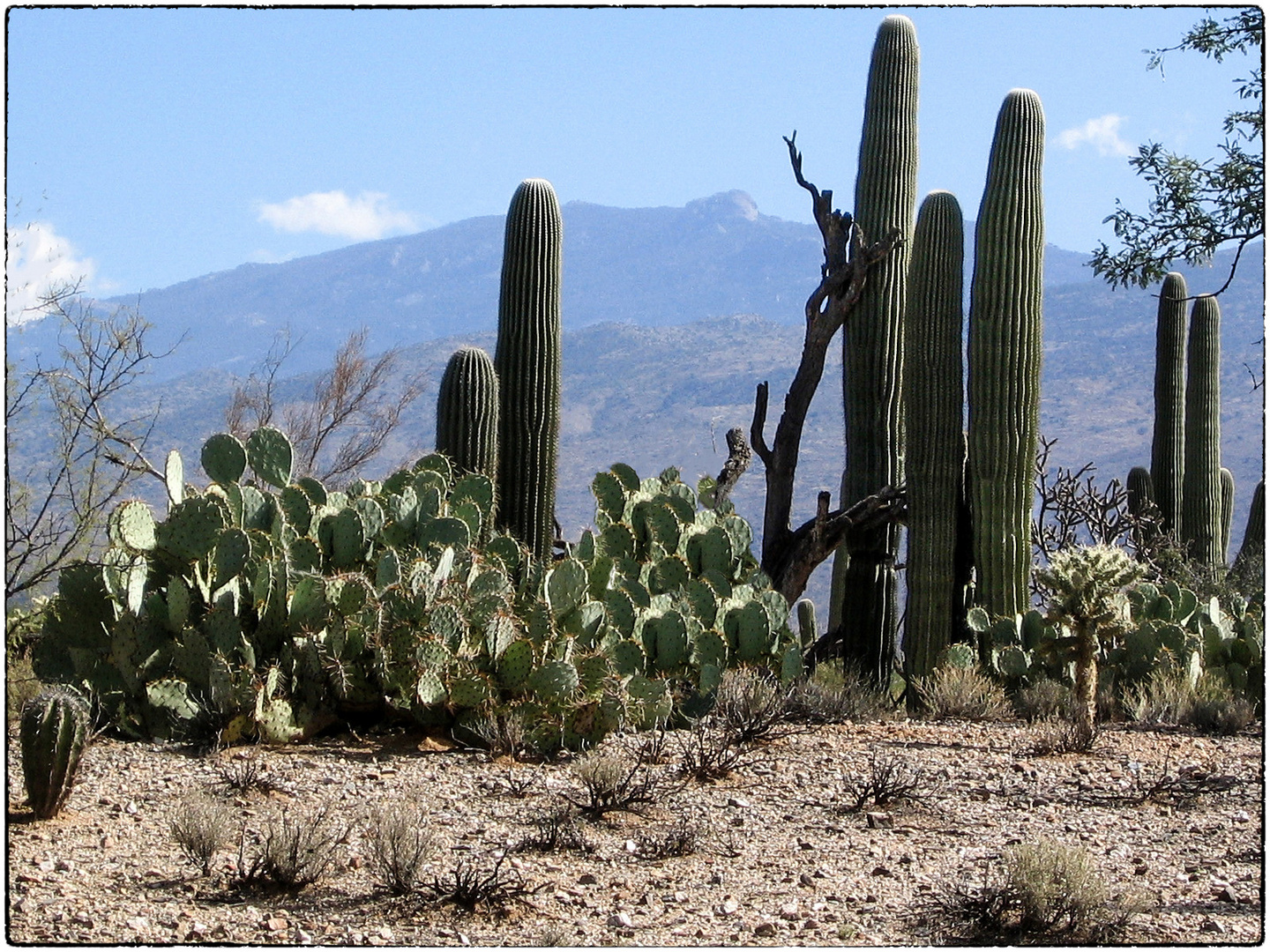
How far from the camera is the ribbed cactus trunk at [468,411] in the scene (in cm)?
1048

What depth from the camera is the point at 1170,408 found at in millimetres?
17562

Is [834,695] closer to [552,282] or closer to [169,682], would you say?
[169,682]

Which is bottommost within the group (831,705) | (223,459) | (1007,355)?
(831,705)

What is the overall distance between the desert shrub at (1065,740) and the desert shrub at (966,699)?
93 centimetres

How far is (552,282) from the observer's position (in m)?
11.6

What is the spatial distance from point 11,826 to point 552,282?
23.0 ft

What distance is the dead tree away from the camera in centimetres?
1198

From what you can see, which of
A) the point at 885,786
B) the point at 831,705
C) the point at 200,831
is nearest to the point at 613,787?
the point at 885,786

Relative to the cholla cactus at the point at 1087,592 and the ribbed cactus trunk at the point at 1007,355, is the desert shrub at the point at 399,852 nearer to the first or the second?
the cholla cactus at the point at 1087,592

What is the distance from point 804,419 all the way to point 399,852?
7.73 m

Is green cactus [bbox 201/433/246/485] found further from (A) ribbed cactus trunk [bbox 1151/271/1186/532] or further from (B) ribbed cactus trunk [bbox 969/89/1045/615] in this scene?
(A) ribbed cactus trunk [bbox 1151/271/1186/532]

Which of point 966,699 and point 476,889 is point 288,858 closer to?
point 476,889

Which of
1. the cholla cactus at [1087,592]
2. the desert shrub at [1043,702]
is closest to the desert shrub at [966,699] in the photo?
the desert shrub at [1043,702]

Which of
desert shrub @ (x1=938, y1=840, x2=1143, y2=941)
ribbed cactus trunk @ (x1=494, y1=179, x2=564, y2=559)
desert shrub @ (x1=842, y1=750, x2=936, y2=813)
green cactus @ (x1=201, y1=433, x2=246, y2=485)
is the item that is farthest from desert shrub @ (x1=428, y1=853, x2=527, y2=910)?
ribbed cactus trunk @ (x1=494, y1=179, x2=564, y2=559)
